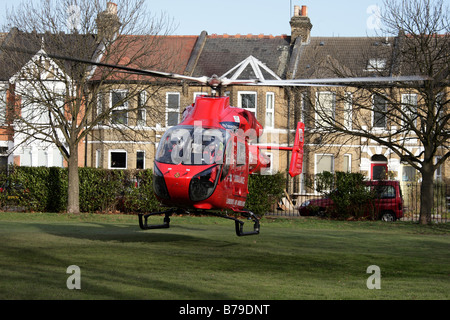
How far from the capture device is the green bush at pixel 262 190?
1145 inches

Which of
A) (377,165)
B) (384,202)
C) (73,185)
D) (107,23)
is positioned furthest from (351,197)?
(107,23)

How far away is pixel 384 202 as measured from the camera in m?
30.1

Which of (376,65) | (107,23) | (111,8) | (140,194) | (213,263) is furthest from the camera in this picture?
(140,194)

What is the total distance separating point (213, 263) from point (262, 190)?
15.2 meters

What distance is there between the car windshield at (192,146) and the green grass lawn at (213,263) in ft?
7.73

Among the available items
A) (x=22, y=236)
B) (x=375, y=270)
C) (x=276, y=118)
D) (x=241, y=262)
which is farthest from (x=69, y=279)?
(x=276, y=118)

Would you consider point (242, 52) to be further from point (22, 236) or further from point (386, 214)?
point (22, 236)

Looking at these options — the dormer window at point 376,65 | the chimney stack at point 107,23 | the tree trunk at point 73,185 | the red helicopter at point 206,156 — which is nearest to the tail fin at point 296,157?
the red helicopter at point 206,156

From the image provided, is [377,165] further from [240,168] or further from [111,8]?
[240,168]

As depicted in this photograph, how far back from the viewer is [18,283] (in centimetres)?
1084

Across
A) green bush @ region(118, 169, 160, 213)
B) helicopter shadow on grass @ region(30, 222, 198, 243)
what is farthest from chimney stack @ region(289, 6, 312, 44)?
helicopter shadow on grass @ region(30, 222, 198, 243)

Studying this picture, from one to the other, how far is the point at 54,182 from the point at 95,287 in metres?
21.3

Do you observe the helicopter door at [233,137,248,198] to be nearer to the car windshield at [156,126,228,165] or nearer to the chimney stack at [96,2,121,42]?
the car windshield at [156,126,228,165]

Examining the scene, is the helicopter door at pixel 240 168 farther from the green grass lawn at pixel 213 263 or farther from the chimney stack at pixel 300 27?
the chimney stack at pixel 300 27
